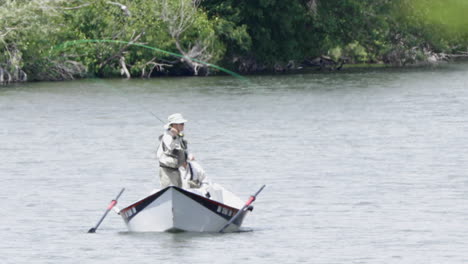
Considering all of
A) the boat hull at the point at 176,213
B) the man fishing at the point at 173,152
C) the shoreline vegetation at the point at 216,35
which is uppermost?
the man fishing at the point at 173,152

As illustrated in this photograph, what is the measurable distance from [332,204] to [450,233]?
344 cm

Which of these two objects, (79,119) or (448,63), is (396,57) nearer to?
(448,63)

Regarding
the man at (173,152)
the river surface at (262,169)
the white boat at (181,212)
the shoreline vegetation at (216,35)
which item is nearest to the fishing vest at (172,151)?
the man at (173,152)

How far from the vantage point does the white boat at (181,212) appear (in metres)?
16.7

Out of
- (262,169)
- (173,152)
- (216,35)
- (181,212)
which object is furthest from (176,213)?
(216,35)

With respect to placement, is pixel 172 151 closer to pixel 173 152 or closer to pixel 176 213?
pixel 173 152

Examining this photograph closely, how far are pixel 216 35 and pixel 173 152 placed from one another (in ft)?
150

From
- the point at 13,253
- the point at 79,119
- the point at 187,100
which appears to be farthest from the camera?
the point at 187,100

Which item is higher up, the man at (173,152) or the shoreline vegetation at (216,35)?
the man at (173,152)

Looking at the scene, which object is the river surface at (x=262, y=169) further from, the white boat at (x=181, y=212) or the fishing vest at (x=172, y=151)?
the fishing vest at (x=172, y=151)

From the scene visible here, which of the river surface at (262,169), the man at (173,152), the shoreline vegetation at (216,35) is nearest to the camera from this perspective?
the man at (173,152)

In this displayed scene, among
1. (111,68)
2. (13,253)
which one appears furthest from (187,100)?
(13,253)

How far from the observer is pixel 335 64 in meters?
70.2

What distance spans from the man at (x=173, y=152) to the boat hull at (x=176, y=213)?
1.63ft
